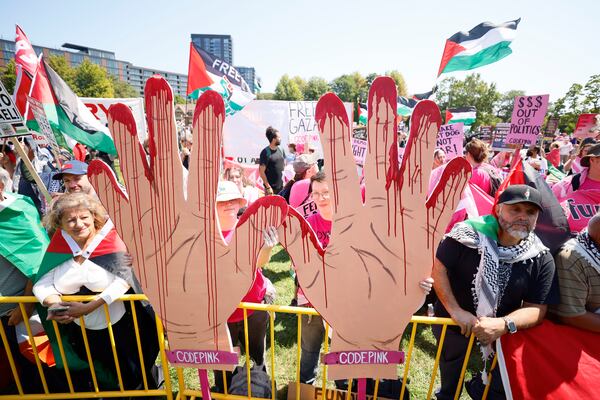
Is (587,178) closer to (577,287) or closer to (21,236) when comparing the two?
(577,287)

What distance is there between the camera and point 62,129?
10.5 feet

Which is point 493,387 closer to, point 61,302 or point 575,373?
point 575,373

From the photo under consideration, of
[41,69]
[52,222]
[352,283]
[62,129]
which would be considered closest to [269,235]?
[352,283]

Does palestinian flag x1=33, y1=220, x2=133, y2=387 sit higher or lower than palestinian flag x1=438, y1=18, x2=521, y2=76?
lower

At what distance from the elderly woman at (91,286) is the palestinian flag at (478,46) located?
4.78 m

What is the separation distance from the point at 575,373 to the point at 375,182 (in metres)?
1.46

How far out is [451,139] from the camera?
4.47m

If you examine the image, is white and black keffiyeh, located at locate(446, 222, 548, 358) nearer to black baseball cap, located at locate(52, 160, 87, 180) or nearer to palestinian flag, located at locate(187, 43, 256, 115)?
black baseball cap, located at locate(52, 160, 87, 180)

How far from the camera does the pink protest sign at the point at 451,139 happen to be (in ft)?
14.2

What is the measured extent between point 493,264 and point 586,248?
573mm

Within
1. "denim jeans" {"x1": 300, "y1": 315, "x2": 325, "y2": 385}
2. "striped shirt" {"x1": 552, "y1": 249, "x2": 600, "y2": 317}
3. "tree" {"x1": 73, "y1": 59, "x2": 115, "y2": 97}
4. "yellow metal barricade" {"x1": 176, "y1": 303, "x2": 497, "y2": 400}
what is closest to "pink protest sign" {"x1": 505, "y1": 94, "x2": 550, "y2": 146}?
"striped shirt" {"x1": 552, "y1": 249, "x2": 600, "y2": 317}

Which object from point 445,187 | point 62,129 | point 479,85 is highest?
point 479,85

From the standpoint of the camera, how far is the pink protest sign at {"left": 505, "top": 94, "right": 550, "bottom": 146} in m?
4.12

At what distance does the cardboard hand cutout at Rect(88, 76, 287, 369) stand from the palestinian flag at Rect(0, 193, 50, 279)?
4.44ft
